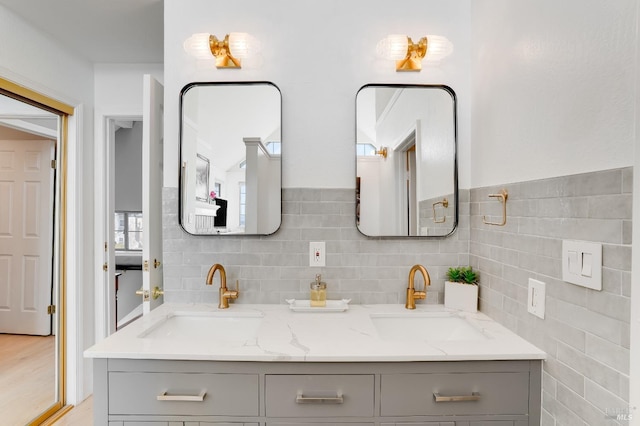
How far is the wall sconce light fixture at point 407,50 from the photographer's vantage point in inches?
70.9

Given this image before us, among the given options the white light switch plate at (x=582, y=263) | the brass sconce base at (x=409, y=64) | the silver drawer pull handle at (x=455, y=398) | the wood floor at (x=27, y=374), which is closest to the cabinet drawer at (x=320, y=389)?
the silver drawer pull handle at (x=455, y=398)

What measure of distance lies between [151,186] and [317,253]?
35.9 inches

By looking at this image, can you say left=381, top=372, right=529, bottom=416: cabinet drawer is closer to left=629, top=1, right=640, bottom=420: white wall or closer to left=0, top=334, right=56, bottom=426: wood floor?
left=629, top=1, right=640, bottom=420: white wall

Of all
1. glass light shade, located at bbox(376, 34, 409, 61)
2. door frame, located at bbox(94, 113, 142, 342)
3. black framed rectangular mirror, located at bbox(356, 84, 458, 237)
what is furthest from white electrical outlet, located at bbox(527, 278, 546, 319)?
door frame, located at bbox(94, 113, 142, 342)

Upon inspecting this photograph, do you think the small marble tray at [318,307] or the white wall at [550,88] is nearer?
the white wall at [550,88]

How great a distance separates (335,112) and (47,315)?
245cm

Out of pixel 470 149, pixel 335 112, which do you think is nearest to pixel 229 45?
pixel 335 112

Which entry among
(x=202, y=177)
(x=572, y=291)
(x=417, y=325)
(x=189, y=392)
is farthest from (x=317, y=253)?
(x=572, y=291)

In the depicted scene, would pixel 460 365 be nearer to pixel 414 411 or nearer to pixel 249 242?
pixel 414 411

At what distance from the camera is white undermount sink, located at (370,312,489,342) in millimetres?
1679

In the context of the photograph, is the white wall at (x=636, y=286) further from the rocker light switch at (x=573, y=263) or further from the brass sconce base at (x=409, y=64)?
the brass sconce base at (x=409, y=64)

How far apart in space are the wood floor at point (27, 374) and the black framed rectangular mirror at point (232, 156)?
68.4 inches

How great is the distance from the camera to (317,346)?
4.25 feet

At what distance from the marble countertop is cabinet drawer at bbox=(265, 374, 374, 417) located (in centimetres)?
8
